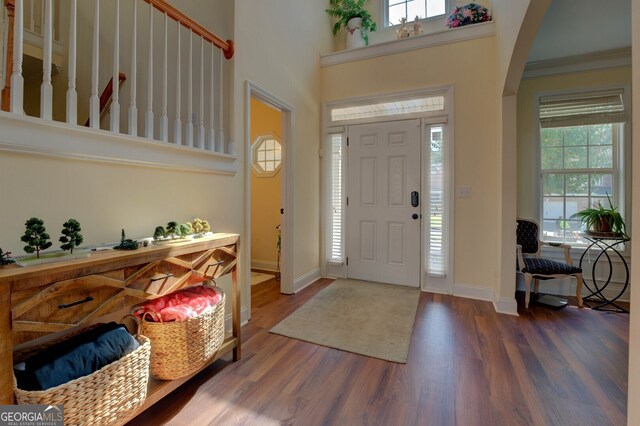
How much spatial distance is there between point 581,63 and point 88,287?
4.91 m

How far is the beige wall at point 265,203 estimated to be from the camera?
4.54m

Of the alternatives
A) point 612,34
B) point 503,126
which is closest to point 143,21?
point 503,126

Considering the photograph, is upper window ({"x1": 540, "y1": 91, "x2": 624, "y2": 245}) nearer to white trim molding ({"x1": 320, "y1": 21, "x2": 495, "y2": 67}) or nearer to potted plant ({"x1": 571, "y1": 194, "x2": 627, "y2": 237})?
potted plant ({"x1": 571, "y1": 194, "x2": 627, "y2": 237})

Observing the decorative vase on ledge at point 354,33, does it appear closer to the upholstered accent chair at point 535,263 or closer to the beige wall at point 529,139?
the beige wall at point 529,139

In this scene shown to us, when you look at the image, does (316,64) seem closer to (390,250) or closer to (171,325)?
(390,250)

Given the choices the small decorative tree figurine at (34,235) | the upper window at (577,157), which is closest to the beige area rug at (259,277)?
the small decorative tree figurine at (34,235)

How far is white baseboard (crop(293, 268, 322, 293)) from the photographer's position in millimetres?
3496

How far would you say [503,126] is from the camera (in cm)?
283

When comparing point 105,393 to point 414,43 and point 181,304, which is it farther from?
point 414,43

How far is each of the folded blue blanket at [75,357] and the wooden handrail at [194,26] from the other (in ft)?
6.22

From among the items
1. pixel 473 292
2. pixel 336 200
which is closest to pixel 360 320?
pixel 473 292

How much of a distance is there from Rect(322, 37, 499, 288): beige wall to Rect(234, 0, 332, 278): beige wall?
1.33 m

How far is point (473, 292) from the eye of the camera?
3.31 m

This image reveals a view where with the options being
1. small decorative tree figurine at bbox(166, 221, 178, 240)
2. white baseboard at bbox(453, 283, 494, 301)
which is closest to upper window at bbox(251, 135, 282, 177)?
small decorative tree figurine at bbox(166, 221, 178, 240)
